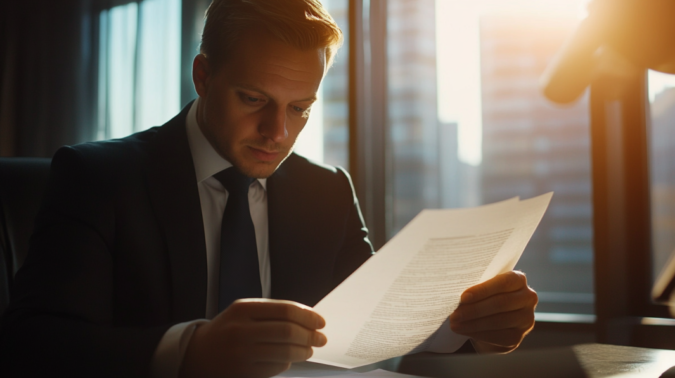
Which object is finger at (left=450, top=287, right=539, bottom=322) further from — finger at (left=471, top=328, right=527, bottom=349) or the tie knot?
the tie knot

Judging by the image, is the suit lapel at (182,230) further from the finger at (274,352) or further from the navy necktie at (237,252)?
the finger at (274,352)

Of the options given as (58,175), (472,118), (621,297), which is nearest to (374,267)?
(58,175)

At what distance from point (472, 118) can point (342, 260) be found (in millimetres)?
1553

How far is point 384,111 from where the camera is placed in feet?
8.91

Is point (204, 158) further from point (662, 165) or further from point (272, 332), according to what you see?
point (662, 165)

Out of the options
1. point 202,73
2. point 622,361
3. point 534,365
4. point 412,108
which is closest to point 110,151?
point 202,73

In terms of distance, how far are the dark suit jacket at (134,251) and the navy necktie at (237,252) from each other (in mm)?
48

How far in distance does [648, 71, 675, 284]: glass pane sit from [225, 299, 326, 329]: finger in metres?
2.12

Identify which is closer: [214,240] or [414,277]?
[414,277]

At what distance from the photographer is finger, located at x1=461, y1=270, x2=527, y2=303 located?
0.72 metres

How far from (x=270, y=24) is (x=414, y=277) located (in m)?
0.65

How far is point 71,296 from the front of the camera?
0.73 metres

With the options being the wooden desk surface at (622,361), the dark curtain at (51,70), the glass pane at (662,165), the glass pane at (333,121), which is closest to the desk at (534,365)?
the wooden desk surface at (622,361)

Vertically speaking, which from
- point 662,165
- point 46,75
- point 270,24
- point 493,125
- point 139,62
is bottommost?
point 662,165
